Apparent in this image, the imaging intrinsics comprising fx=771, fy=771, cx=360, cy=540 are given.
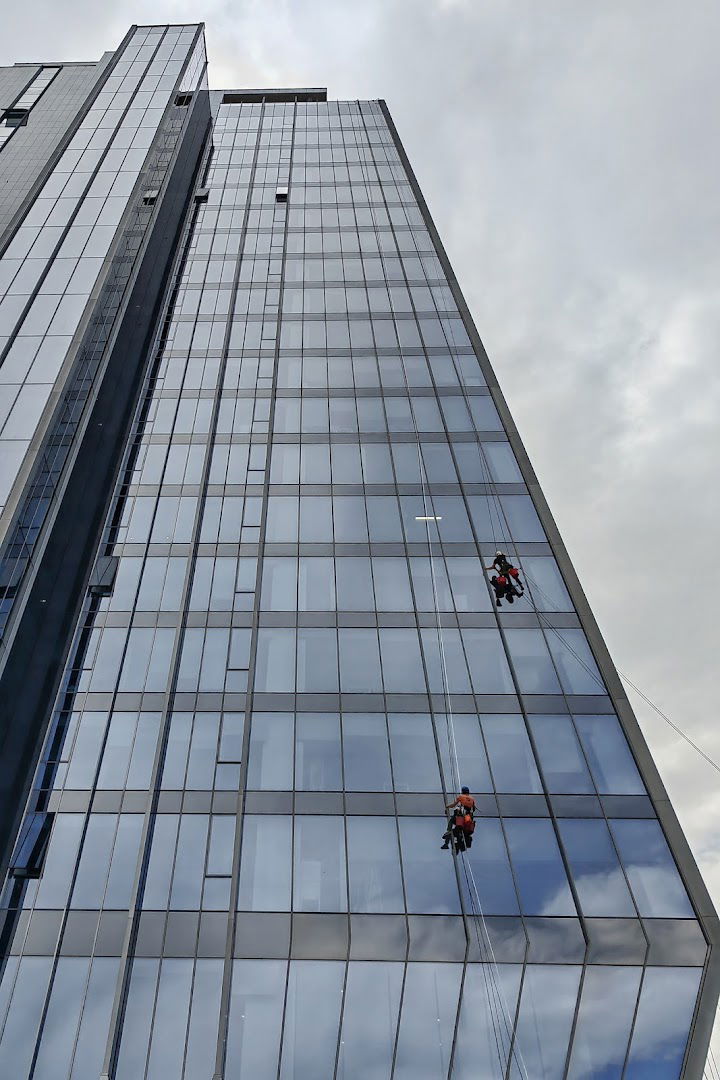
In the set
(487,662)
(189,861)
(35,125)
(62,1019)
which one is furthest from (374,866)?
(35,125)

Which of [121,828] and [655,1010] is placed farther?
[121,828]

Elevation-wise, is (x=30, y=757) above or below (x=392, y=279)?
below

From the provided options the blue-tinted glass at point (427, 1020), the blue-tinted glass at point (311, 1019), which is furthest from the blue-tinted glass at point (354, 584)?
the blue-tinted glass at point (427, 1020)

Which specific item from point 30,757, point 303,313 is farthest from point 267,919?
point 303,313

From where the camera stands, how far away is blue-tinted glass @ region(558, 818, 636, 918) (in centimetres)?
1997

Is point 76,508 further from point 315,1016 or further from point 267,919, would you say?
Result: point 315,1016

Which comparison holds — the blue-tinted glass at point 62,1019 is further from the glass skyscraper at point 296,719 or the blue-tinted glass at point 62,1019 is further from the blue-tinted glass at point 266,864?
the blue-tinted glass at point 266,864

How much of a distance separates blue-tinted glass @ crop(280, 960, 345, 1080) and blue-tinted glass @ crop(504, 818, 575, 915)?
5202 millimetres

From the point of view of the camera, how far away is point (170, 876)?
824 inches

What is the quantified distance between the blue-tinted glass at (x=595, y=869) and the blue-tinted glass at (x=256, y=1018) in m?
8.02

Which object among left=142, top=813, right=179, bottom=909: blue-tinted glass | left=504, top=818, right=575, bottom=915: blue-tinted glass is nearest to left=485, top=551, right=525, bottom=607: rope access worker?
left=504, top=818, right=575, bottom=915: blue-tinted glass

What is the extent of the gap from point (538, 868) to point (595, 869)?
60.2 inches

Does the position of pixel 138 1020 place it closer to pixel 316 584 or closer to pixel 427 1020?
pixel 427 1020

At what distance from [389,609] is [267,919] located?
11.2 metres
